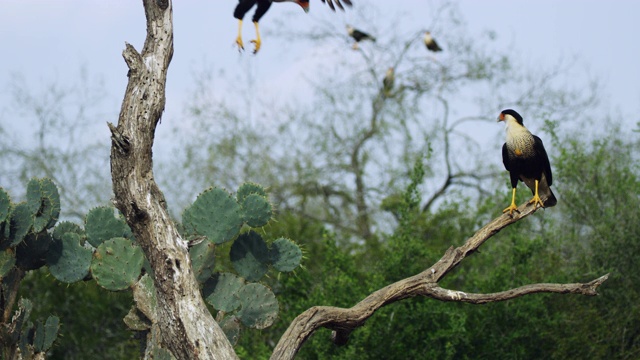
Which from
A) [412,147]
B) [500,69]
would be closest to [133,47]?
[412,147]

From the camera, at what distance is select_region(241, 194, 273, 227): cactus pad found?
741 cm

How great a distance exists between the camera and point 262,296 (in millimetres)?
7457

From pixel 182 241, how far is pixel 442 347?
5.52 m

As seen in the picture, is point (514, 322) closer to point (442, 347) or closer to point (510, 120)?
point (442, 347)

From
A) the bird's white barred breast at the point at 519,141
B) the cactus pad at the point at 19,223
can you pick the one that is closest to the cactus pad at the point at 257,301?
the cactus pad at the point at 19,223

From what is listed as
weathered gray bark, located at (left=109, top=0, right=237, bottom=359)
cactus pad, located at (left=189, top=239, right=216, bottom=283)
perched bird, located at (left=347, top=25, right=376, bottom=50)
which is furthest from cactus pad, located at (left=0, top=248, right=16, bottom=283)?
perched bird, located at (left=347, top=25, right=376, bottom=50)

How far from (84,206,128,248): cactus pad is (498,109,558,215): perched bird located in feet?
10.1

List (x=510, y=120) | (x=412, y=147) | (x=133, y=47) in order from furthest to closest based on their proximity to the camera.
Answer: (x=412, y=147)
(x=510, y=120)
(x=133, y=47)

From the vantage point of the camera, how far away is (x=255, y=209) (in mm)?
7426

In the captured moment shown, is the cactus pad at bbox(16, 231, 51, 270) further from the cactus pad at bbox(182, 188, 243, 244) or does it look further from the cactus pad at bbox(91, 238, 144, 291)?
the cactus pad at bbox(182, 188, 243, 244)

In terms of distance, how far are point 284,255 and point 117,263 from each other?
1360 mm

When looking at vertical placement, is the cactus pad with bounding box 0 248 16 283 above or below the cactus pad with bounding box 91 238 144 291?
above

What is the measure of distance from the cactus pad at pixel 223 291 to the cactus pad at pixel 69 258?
1022mm

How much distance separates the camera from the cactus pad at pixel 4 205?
24.8 feet
